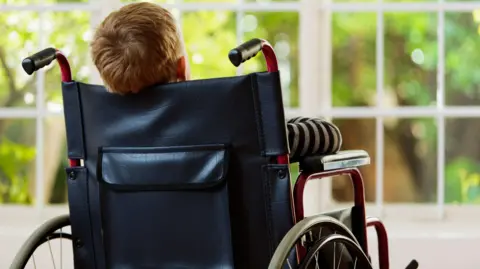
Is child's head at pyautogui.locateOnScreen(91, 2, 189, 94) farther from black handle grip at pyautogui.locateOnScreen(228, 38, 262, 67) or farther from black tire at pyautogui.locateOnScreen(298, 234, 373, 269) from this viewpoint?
black tire at pyautogui.locateOnScreen(298, 234, 373, 269)

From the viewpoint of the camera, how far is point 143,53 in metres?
2.21

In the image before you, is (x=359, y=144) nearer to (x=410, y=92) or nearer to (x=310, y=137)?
(x=410, y=92)

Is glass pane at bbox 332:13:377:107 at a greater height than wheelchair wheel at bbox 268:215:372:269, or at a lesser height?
greater

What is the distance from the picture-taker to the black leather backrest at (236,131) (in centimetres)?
212

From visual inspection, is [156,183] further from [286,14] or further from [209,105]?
[286,14]

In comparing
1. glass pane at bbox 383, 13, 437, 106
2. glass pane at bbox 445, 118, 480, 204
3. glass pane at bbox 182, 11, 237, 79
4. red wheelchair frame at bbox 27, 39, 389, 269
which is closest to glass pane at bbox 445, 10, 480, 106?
glass pane at bbox 383, 13, 437, 106

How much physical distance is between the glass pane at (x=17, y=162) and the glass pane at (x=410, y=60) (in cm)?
209

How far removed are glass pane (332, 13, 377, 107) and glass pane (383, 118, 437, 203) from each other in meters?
0.28

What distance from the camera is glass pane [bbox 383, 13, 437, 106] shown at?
223 inches

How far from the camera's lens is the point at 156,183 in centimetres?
221

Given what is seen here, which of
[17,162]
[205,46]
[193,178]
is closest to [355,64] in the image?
[205,46]

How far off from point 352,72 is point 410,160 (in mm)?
643

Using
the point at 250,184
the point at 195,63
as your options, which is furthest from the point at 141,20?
the point at 195,63

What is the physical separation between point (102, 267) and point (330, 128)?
614 mm
